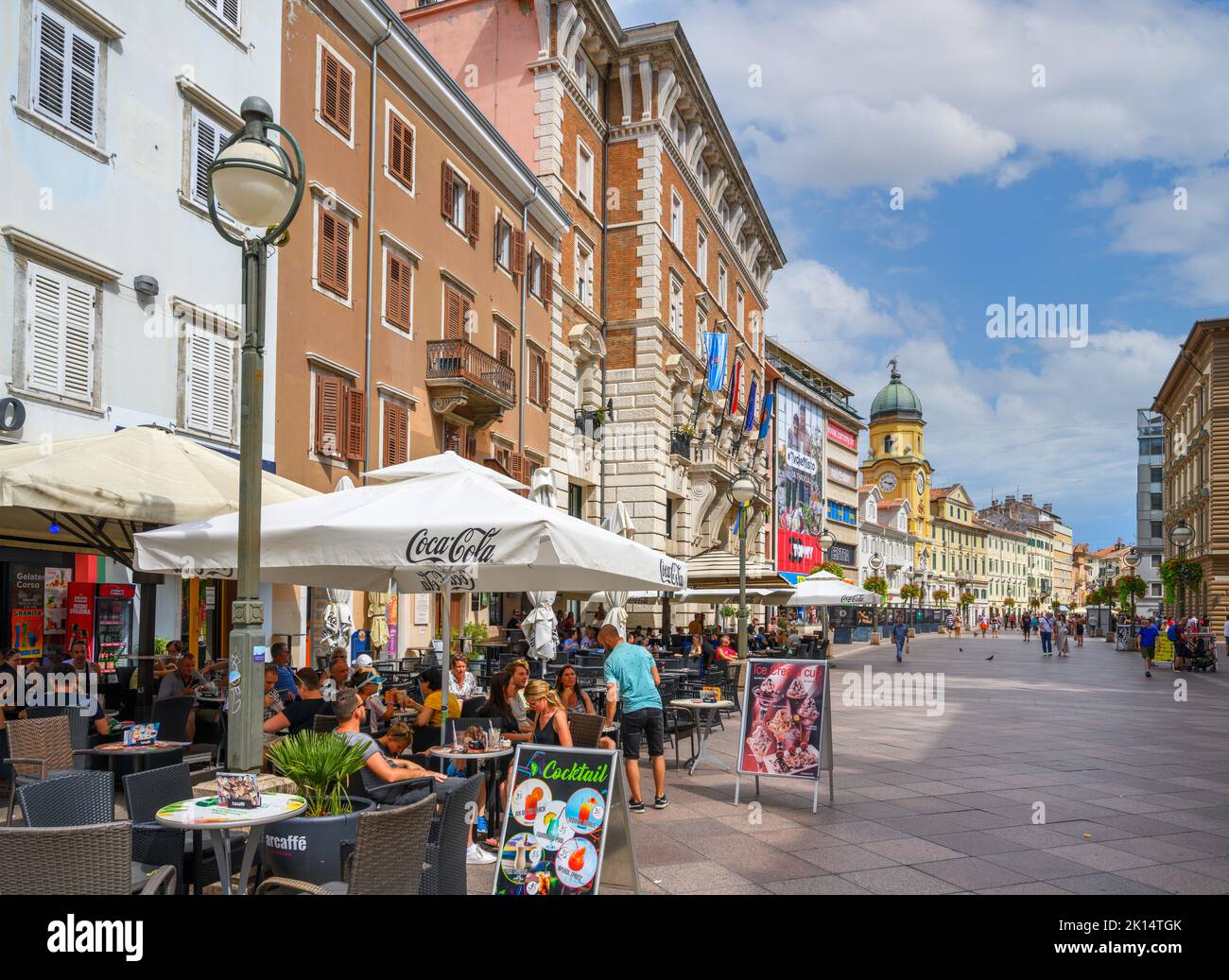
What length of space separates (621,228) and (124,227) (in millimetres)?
22458

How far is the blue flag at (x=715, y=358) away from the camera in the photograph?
40.8 meters

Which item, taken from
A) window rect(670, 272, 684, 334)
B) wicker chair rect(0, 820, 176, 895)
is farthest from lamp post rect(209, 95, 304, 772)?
window rect(670, 272, 684, 334)

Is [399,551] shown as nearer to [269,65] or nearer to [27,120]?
[27,120]

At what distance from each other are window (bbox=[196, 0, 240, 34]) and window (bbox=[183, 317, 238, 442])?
4.90 metres

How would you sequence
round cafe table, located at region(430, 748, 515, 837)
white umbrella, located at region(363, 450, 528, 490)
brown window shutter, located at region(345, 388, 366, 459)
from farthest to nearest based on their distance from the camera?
brown window shutter, located at region(345, 388, 366, 459) → white umbrella, located at region(363, 450, 528, 490) → round cafe table, located at region(430, 748, 515, 837)

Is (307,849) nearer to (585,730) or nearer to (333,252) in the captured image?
(585,730)

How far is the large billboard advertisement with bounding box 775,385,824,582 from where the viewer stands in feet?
208

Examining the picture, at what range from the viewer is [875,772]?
1139 centimetres

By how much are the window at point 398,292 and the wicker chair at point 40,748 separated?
46.9 ft

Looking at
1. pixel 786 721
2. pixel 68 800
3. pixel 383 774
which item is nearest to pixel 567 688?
pixel 786 721

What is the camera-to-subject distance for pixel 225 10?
16.7 m

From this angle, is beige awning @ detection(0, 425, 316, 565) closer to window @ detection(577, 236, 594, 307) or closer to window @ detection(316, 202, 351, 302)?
window @ detection(316, 202, 351, 302)

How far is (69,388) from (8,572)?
248 cm
